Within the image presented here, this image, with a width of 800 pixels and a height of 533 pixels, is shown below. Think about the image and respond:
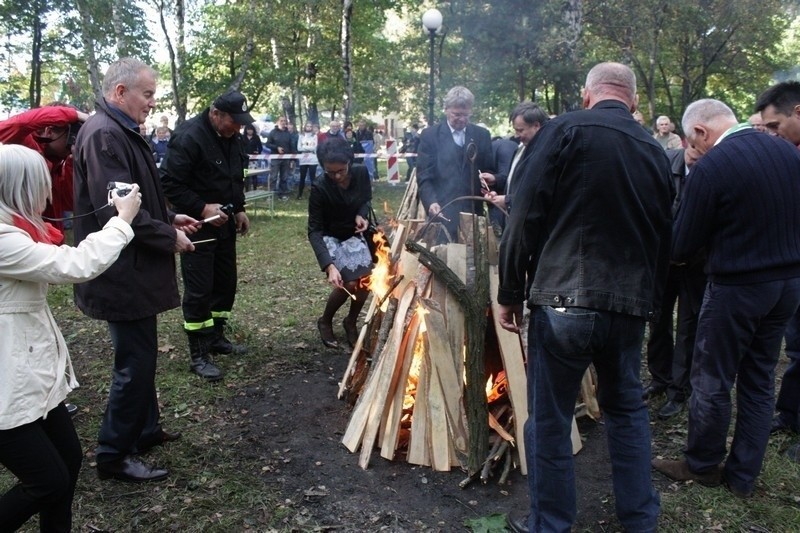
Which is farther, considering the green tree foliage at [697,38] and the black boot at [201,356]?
the green tree foliage at [697,38]

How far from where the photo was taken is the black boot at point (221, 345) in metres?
5.25

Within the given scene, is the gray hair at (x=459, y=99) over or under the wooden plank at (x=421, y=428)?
over

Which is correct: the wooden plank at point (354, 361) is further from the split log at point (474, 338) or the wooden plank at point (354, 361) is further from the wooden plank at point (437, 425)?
the split log at point (474, 338)

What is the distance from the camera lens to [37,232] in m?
2.42

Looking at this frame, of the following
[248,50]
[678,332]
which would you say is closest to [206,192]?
[678,332]

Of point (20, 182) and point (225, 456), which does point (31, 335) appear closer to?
point (20, 182)

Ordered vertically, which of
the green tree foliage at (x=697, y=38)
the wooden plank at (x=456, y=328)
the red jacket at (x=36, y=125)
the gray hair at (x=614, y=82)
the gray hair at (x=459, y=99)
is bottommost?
the wooden plank at (x=456, y=328)

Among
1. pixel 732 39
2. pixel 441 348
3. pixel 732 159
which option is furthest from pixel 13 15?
pixel 732 39

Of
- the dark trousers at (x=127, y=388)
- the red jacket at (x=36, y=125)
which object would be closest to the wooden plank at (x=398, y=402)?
the dark trousers at (x=127, y=388)

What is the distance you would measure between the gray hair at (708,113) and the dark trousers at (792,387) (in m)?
1.54

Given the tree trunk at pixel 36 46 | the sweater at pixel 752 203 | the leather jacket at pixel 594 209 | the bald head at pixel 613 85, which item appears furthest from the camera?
the tree trunk at pixel 36 46

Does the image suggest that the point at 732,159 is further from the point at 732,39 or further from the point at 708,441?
the point at 732,39

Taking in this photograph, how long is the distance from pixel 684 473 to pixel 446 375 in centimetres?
151

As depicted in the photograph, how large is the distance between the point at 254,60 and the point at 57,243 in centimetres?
1814
